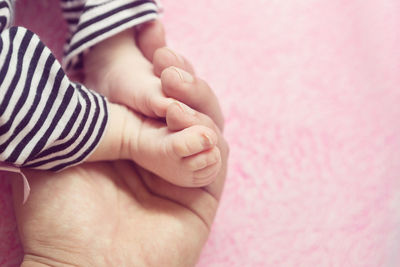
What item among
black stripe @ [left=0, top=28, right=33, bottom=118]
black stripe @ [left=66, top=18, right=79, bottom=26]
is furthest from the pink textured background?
black stripe @ [left=0, top=28, right=33, bottom=118]

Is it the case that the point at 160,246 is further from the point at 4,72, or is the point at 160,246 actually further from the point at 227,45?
the point at 227,45

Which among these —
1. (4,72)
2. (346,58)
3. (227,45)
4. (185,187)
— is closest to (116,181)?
(185,187)

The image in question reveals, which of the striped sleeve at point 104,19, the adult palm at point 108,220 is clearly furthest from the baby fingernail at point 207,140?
the striped sleeve at point 104,19

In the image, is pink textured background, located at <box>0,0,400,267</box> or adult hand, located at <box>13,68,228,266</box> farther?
pink textured background, located at <box>0,0,400,267</box>

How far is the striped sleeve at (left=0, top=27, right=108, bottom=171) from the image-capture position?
18.0 inches

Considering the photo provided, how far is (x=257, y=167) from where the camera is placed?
2.20ft

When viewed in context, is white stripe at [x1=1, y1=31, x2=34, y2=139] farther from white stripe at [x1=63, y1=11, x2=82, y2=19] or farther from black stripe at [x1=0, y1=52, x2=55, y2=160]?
white stripe at [x1=63, y1=11, x2=82, y2=19]

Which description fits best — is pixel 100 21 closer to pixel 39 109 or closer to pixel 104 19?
pixel 104 19

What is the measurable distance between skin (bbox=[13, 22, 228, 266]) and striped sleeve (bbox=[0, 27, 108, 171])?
0.04m

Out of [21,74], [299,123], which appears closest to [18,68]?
[21,74]

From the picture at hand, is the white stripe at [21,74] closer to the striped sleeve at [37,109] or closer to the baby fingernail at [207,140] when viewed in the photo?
the striped sleeve at [37,109]

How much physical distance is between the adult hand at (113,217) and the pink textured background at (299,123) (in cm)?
9

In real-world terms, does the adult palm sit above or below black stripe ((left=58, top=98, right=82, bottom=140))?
below

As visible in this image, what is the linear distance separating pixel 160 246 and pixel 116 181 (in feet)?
0.34
